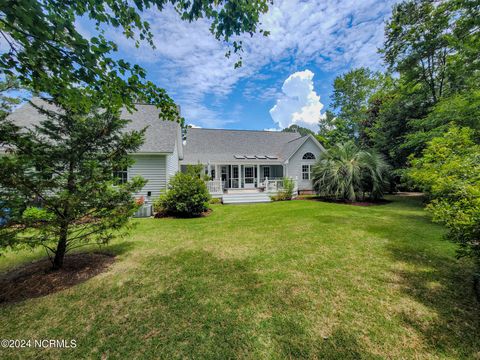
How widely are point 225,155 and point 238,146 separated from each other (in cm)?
242

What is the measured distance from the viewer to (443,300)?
9.56ft

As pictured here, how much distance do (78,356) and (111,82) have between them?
3.26 meters

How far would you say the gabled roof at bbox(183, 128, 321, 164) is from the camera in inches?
726

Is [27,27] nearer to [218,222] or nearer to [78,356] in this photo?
[78,356]

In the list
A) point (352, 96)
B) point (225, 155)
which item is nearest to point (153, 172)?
point (225, 155)

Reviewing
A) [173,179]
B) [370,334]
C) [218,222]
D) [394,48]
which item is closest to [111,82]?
[370,334]

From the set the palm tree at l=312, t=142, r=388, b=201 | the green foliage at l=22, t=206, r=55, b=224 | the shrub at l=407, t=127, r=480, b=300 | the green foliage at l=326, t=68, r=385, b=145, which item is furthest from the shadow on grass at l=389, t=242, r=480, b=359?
the green foliage at l=326, t=68, r=385, b=145

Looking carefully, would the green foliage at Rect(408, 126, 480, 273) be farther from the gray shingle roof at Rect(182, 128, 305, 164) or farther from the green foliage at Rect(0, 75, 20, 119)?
the green foliage at Rect(0, 75, 20, 119)

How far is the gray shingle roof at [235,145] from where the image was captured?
1853cm

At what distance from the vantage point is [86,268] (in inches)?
167

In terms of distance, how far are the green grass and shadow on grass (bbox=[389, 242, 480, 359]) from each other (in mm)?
15

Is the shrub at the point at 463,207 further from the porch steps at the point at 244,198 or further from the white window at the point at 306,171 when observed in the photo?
the white window at the point at 306,171

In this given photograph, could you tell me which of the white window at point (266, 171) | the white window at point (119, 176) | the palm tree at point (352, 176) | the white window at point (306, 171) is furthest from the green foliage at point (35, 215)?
the white window at point (306, 171)

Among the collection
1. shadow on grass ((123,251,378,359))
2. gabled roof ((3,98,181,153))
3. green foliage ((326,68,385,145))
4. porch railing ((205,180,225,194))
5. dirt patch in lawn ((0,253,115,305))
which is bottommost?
shadow on grass ((123,251,378,359))
